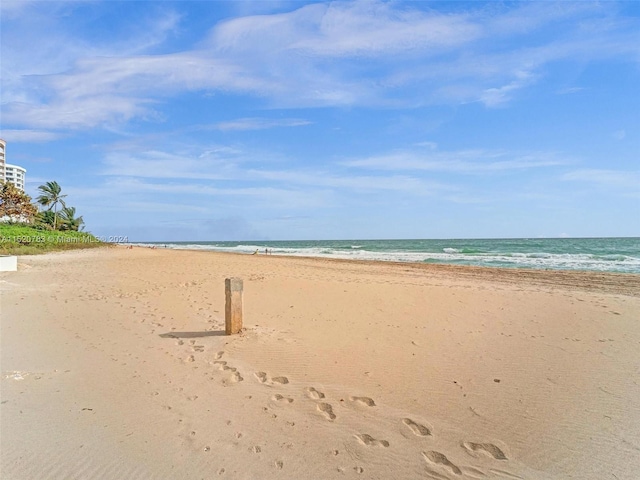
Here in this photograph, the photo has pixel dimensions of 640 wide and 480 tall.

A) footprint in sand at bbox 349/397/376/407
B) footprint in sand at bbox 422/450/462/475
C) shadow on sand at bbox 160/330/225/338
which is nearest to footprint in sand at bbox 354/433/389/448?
footprint in sand at bbox 422/450/462/475

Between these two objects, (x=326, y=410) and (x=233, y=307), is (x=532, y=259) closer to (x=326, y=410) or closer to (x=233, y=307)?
(x=233, y=307)

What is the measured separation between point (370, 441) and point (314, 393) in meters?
1.08

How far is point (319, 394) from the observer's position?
425 cm

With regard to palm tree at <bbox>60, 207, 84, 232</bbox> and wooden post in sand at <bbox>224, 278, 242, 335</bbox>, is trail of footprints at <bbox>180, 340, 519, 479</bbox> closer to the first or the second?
wooden post in sand at <bbox>224, 278, 242, 335</bbox>

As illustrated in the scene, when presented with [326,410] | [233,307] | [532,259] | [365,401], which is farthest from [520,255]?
[326,410]

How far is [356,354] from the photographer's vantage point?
18.3 ft

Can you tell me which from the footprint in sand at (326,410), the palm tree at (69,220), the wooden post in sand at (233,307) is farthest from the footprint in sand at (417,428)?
the palm tree at (69,220)

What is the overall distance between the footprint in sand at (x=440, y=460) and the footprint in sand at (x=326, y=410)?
93 cm

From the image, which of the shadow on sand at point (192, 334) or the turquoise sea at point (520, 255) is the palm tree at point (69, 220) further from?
the shadow on sand at point (192, 334)

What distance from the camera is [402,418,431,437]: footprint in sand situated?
11.3 ft

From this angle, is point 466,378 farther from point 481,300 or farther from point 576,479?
point 481,300

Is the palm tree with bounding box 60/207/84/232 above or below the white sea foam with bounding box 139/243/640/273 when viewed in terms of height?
above

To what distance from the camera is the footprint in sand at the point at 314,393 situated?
164 inches

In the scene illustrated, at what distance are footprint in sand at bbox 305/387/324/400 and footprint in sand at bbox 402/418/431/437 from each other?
94 centimetres
